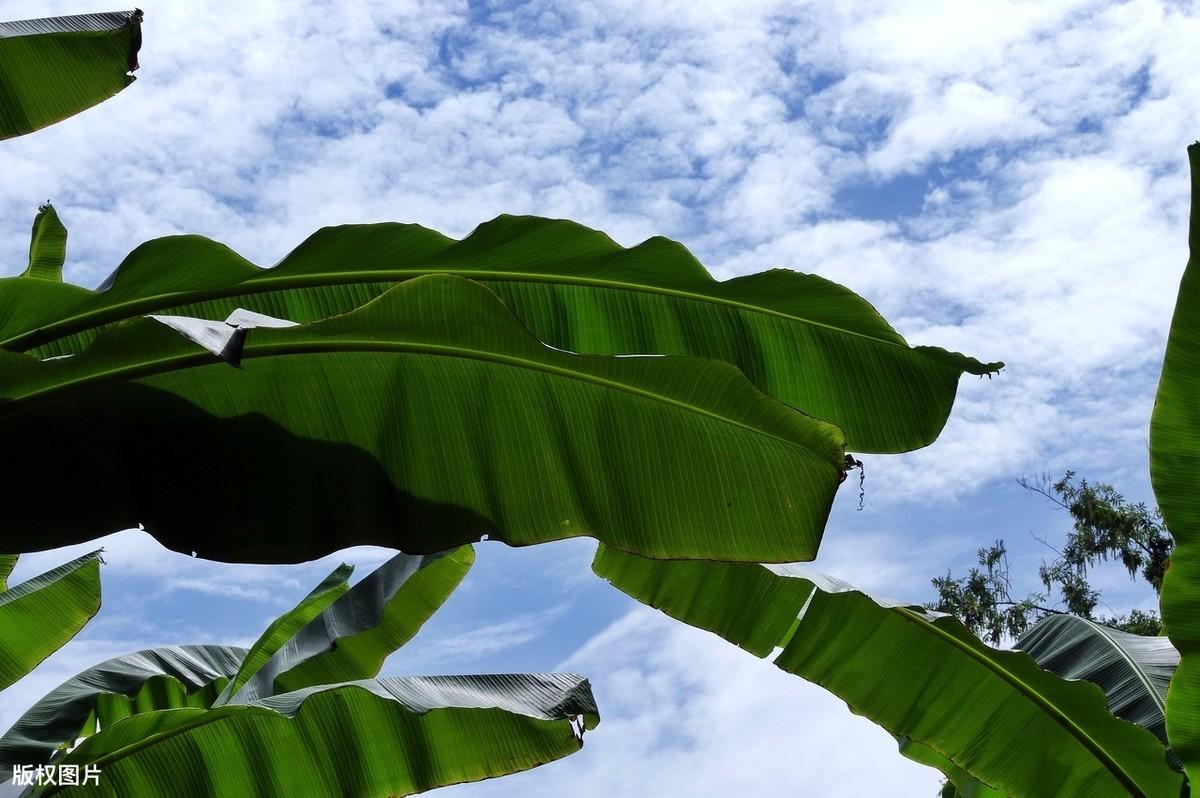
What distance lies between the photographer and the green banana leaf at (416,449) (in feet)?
5.19

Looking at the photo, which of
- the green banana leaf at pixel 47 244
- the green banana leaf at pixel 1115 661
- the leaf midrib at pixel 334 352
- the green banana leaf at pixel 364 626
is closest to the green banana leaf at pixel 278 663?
the green banana leaf at pixel 364 626

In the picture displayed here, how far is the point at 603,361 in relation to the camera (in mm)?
1604

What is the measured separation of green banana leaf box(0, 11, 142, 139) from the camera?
5.19 feet

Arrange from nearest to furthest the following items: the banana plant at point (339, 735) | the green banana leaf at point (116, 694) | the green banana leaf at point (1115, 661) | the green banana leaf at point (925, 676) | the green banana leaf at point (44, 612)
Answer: the banana plant at point (339, 735), the green banana leaf at point (925, 676), the green banana leaf at point (44, 612), the green banana leaf at point (116, 694), the green banana leaf at point (1115, 661)

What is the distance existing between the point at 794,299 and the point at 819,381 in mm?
165

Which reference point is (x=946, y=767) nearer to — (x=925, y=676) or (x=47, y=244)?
(x=925, y=676)

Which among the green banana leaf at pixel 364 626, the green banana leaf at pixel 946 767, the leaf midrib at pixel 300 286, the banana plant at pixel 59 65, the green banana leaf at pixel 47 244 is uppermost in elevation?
the green banana leaf at pixel 47 244

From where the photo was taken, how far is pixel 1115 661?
2896mm

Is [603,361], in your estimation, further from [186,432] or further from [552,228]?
[186,432]

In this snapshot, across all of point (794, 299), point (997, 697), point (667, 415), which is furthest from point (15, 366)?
point (997, 697)

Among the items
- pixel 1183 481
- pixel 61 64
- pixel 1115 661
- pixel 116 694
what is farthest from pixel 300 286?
pixel 1115 661

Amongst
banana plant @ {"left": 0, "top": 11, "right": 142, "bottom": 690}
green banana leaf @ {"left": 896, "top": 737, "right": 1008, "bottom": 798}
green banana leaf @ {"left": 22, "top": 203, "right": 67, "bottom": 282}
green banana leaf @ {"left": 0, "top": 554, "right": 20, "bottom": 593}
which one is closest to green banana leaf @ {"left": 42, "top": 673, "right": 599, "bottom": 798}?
banana plant @ {"left": 0, "top": 11, "right": 142, "bottom": 690}

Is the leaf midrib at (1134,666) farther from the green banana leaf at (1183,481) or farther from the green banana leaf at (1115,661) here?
the green banana leaf at (1183,481)

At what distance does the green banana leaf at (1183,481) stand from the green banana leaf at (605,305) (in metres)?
0.34
